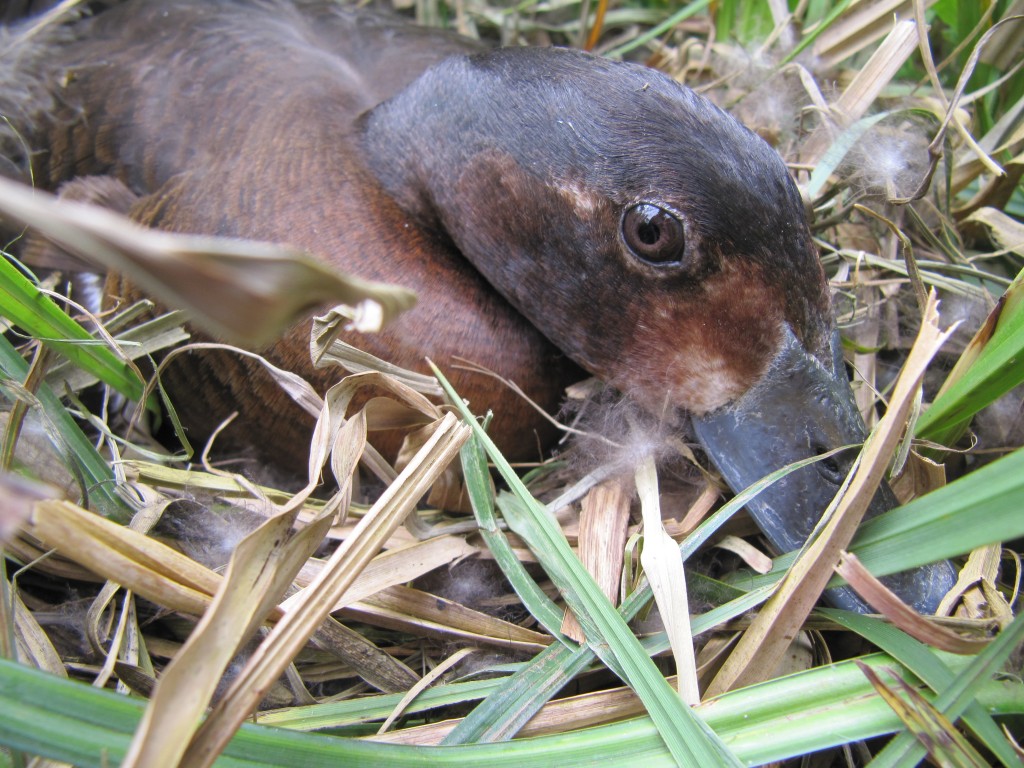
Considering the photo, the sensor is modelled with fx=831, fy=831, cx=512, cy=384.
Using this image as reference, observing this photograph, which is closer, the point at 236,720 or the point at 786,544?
the point at 236,720

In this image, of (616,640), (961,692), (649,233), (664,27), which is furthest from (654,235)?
(664,27)

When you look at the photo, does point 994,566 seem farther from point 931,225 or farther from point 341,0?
point 341,0

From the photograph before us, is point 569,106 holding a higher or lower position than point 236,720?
higher

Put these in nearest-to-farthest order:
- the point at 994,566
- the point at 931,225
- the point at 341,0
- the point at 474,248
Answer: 1. the point at 994,566
2. the point at 474,248
3. the point at 931,225
4. the point at 341,0

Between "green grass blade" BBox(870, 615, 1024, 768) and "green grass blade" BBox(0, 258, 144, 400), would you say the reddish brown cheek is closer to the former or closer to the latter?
"green grass blade" BBox(870, 615, 1024, 768)

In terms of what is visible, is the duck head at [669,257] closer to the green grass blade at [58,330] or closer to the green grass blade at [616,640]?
the green grass blade at [616,640]

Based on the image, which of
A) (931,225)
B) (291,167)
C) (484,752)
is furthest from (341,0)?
(484,752)

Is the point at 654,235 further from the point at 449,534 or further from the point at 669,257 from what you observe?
the point at 449,534
